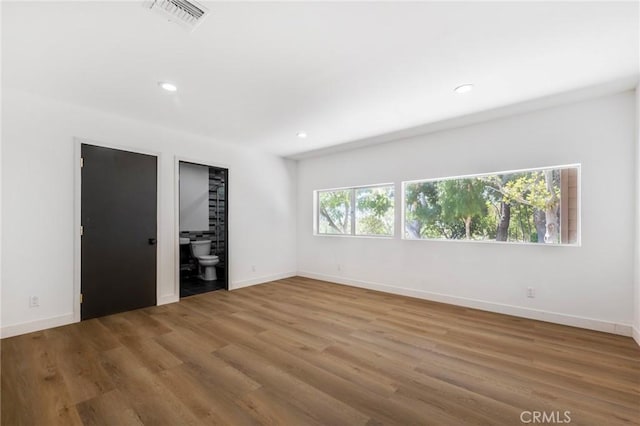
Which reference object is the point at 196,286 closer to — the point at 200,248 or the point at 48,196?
the point at 200,248

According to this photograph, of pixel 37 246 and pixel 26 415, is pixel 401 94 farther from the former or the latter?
pixel 37 246

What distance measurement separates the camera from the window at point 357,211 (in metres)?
4.68

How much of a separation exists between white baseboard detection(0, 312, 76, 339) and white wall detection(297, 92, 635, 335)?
401cm

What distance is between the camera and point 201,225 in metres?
6.37

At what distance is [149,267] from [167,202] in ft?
3.05

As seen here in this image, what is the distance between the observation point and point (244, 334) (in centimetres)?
286

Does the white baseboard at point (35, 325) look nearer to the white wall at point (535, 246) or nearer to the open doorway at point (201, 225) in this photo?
the open doorway at point (201, 225)

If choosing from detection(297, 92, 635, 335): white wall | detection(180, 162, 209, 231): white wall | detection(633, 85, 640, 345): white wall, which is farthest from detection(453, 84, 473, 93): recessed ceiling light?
detection(180, 162, 209, 231): white wall

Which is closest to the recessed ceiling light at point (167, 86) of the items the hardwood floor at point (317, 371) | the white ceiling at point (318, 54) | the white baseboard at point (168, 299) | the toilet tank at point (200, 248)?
the white ceiling at point (318, 54)

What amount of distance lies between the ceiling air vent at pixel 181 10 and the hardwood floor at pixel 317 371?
2.52 metres

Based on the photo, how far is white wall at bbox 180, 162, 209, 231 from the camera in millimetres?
6133

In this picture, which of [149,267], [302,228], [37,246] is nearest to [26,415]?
[37,246]

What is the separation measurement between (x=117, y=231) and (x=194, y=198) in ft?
9.45

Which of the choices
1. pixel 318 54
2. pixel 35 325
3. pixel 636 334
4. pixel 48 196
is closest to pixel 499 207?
pixel 636 334
